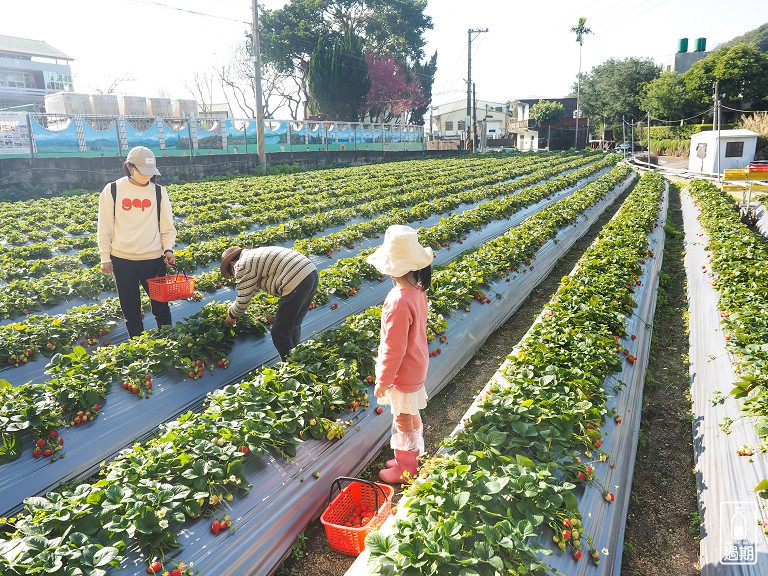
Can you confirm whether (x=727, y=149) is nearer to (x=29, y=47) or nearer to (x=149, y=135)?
(x=149, y=135)

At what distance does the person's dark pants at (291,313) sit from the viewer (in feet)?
17.0

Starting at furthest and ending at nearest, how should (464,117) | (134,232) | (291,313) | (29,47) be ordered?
(464,117), (29,47), (134,232), (291,313)

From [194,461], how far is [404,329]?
1.61 meters

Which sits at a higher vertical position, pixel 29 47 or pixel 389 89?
pixel 29 47

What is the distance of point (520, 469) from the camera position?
3.26 metres

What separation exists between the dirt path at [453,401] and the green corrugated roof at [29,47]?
6350cm

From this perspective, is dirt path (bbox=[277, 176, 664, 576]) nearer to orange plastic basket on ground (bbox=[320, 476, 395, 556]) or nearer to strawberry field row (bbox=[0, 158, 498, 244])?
orange plastic basket on ground (bbox=[320, 476, 395, 556])

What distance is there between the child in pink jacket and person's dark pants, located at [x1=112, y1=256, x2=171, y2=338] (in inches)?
123

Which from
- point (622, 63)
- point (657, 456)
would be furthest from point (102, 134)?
point (622, 63)

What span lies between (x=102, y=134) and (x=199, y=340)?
22.6 m

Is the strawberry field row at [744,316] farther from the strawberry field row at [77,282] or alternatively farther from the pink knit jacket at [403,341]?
the strawberry field row at [77,282]

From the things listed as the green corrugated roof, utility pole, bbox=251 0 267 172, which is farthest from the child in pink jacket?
the green corrugated roof

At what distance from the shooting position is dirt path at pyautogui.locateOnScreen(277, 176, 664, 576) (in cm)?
369

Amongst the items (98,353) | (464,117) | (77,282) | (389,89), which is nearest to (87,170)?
(77,282)
